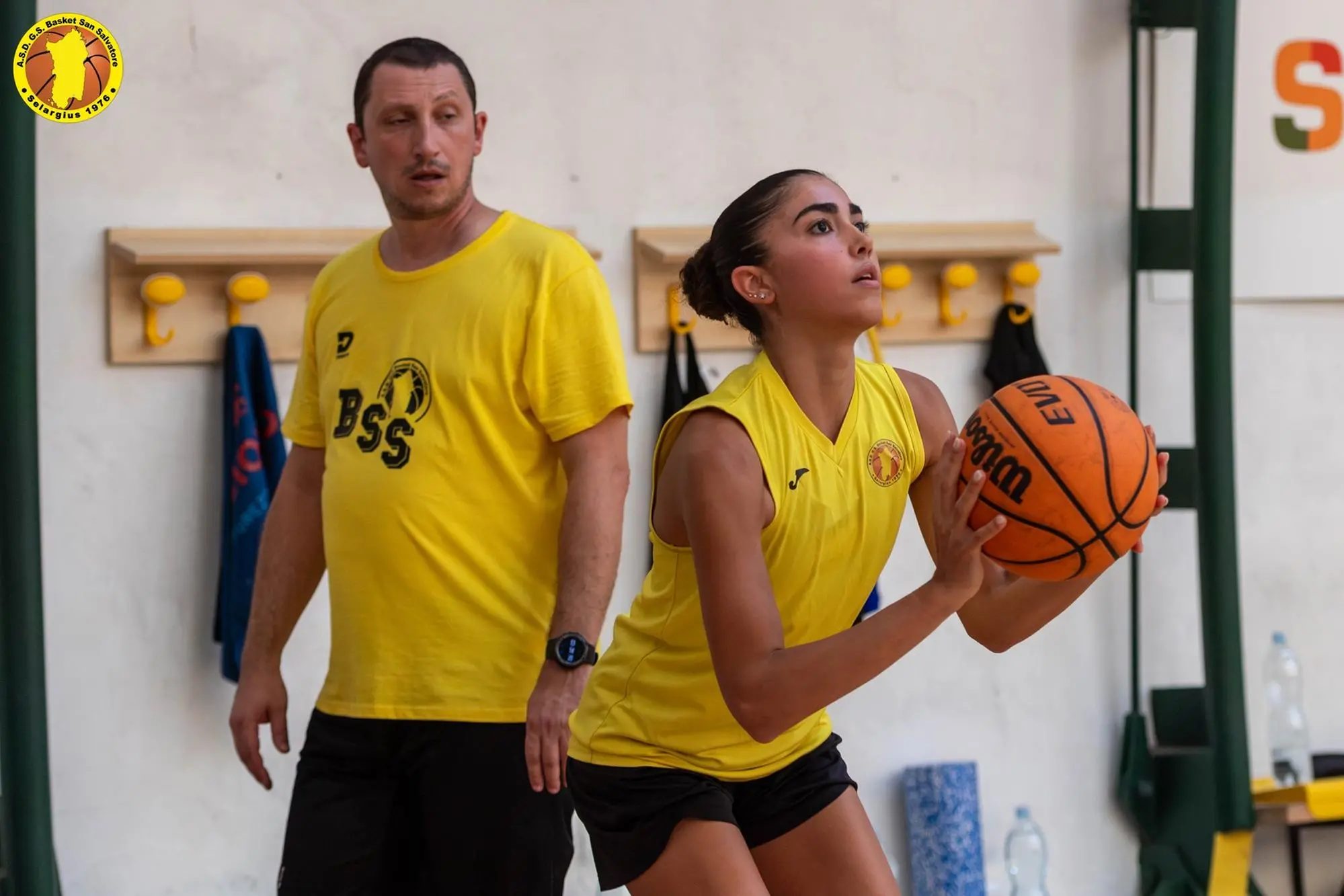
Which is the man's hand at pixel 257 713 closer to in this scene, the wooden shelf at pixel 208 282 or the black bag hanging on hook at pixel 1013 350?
the wooden shelf at pixel 208 282

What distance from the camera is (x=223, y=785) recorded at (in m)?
3.57

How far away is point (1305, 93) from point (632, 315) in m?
1.99

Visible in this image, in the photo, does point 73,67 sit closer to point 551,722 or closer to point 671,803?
point 551,722

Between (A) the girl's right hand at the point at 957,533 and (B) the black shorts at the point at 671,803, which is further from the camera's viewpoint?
(B) the black shorts at the point at 671,803

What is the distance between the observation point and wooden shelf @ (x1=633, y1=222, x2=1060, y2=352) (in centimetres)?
379

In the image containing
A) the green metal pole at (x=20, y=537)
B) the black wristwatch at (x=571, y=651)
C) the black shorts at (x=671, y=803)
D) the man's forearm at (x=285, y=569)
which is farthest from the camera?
the green metal pole at (x=20, y=537)

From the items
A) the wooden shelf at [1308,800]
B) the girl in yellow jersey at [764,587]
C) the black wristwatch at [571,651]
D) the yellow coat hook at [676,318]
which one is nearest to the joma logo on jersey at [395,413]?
the black wristwatch at [571,651]

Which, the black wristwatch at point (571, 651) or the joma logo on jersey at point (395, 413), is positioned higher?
the joma logo on jersey at point (395, 413)

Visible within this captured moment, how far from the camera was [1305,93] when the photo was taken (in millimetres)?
4211

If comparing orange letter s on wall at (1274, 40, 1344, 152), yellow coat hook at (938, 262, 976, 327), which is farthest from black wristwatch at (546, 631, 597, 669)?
orange letter s on wall at (1274, 40, 1344, 152)

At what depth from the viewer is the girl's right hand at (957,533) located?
5.76ft

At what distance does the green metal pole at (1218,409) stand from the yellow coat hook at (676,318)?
4.22ft

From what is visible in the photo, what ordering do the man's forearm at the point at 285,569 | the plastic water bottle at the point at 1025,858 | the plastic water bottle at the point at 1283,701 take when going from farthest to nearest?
the plastic water bottle at the point at 1283,701 → the plastic water bottle at the point at 1025,858 → the man's forearm at the point at 285,569

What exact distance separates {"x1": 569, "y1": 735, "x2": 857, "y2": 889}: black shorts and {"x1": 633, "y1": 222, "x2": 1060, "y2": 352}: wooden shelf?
1.77 metres
